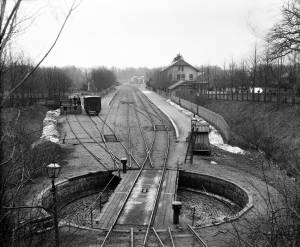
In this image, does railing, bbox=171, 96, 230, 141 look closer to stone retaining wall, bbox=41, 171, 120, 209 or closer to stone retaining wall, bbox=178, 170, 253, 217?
stone retaining wall, bbox=178, 170, 253, 217

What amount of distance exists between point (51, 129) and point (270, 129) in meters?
18.7

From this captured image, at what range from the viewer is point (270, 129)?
3003 centimetres

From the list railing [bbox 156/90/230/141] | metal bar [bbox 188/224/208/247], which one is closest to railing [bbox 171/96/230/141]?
railing [bbox 156/90/230/141]

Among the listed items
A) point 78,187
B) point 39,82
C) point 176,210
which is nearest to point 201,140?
point 78,187

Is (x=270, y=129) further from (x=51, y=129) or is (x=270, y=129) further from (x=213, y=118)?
(x=51, y=129)

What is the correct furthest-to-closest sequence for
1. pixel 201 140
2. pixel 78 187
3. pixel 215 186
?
pixel 201 140, pixel 215 186, pixel 78 187

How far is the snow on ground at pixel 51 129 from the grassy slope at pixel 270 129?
1382cm

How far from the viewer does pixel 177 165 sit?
20.0 m

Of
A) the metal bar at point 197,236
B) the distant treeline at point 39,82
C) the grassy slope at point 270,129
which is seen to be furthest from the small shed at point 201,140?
the metal bar at point 197,236

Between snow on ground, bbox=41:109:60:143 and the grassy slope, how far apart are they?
45.3ft

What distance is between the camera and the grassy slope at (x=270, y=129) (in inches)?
923

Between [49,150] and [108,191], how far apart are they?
5.53 m

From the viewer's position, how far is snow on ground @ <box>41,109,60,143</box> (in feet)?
88.4

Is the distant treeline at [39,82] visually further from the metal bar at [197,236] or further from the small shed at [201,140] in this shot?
the small shed at [201,140]
